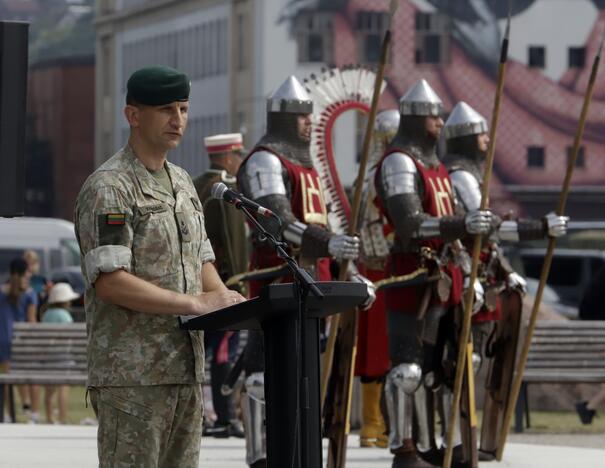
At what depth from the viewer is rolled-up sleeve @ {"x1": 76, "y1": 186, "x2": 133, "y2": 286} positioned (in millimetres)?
6715

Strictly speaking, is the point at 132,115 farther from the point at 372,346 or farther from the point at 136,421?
the point at 372,346

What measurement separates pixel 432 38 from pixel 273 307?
61971mm

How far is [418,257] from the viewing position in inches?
423

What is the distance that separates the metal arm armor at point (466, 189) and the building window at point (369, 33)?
5399 cm

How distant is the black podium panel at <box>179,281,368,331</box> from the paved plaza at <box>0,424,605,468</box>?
4180mm

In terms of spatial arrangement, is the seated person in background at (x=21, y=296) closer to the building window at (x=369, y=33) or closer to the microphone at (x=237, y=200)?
the microphone at (x=237, y=200)

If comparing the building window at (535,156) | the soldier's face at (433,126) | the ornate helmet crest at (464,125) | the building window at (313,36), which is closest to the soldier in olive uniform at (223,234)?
the ornate helmet crest at (464,125)

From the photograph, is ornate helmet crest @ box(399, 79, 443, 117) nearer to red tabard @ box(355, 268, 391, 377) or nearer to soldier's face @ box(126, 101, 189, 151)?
red tabard @ box(355, 268, 391, 377)

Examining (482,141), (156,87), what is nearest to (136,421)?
(156,87)

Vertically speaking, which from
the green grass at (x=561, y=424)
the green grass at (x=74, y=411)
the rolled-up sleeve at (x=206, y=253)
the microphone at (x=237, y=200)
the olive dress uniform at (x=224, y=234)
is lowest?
the green grass at (x=74, y=411)

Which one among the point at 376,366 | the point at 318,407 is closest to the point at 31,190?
the point at 376,366

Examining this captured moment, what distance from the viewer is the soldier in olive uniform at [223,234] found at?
1334 centimetres

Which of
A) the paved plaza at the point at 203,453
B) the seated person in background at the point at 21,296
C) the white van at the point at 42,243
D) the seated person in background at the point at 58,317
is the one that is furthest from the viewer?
the white van at the point at 42,243

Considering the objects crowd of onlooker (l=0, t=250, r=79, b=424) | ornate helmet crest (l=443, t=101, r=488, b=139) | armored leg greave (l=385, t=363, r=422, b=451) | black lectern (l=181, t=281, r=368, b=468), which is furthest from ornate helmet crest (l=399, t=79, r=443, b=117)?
crowd of onlooker (l=0, t=250, r=79, b=424)
